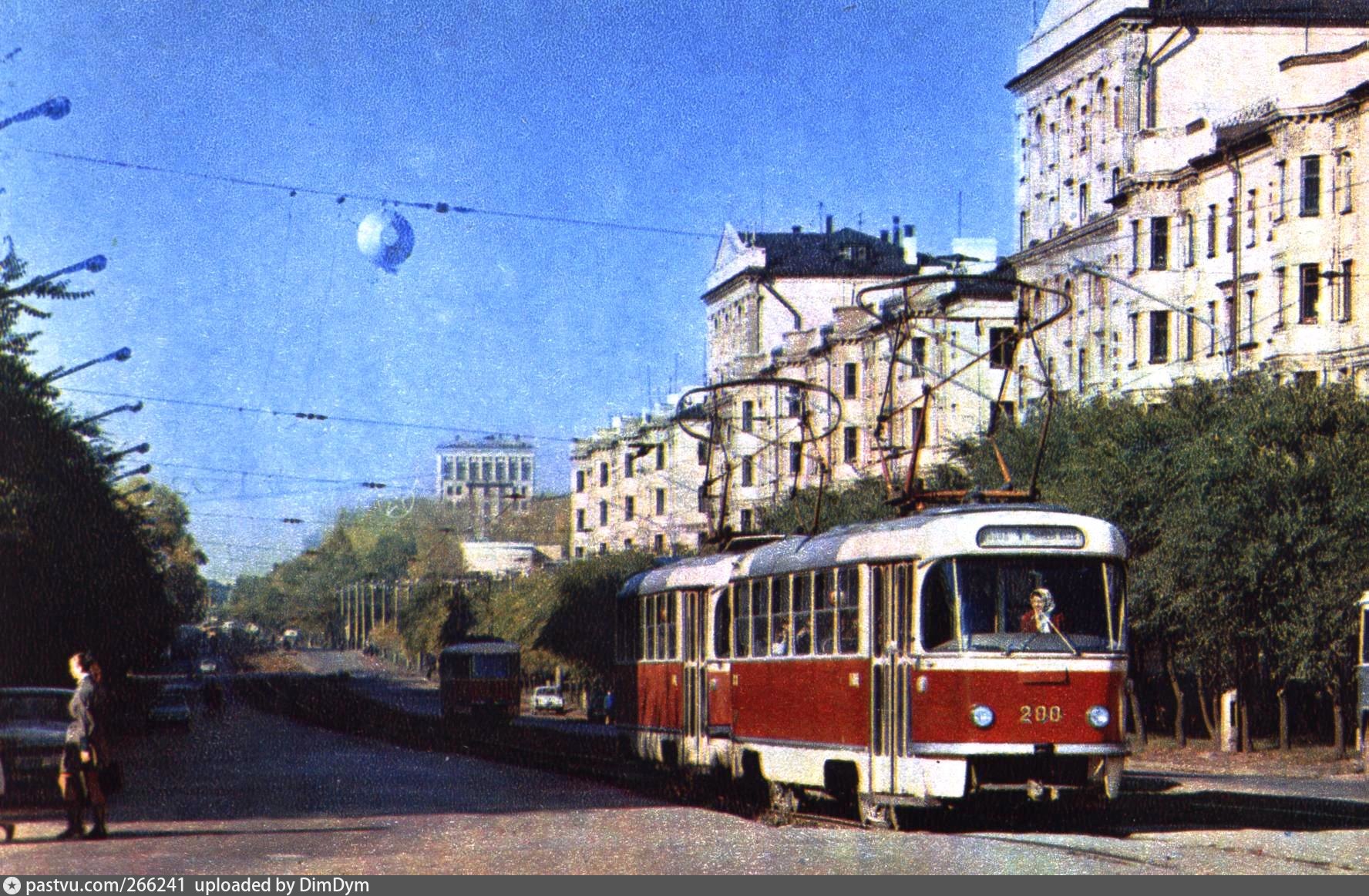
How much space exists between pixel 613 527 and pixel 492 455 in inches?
1381

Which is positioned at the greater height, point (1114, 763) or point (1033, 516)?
point (1033, 516)

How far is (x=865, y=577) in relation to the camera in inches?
859

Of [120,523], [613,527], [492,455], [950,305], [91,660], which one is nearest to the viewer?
[91,660]

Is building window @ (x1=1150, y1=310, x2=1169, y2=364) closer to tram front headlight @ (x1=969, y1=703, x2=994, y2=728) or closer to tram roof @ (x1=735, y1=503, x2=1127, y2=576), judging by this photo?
tram roof @ (x1=735, y1=503, x2=1127, y2=576)

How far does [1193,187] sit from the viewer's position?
68.9m

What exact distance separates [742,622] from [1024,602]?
23.3 ft

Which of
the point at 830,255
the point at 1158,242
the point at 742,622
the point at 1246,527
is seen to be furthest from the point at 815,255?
the point at 742,622

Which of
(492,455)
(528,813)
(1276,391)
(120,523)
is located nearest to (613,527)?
(492,455)

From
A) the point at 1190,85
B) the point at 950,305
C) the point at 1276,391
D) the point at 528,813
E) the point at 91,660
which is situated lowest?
the point at 528,813

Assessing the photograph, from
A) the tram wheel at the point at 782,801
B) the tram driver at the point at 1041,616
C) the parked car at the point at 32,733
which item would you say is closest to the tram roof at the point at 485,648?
the parked car at the point at 32,733

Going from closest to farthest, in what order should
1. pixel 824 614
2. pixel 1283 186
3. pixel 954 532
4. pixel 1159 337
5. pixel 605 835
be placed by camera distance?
pixel 605 835 → pixel 954 532 → pixel 824 614 → pixel 1283 186 → pixel 1159 337

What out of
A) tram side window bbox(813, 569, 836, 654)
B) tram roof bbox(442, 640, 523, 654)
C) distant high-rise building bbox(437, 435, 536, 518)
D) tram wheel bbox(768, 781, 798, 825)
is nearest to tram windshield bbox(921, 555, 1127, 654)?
tram side window bbox(813, 569, 836, 654)

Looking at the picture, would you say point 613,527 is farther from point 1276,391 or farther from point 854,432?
point 1276,391

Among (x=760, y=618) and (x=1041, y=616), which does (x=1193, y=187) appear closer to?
(x=760, y=618)
